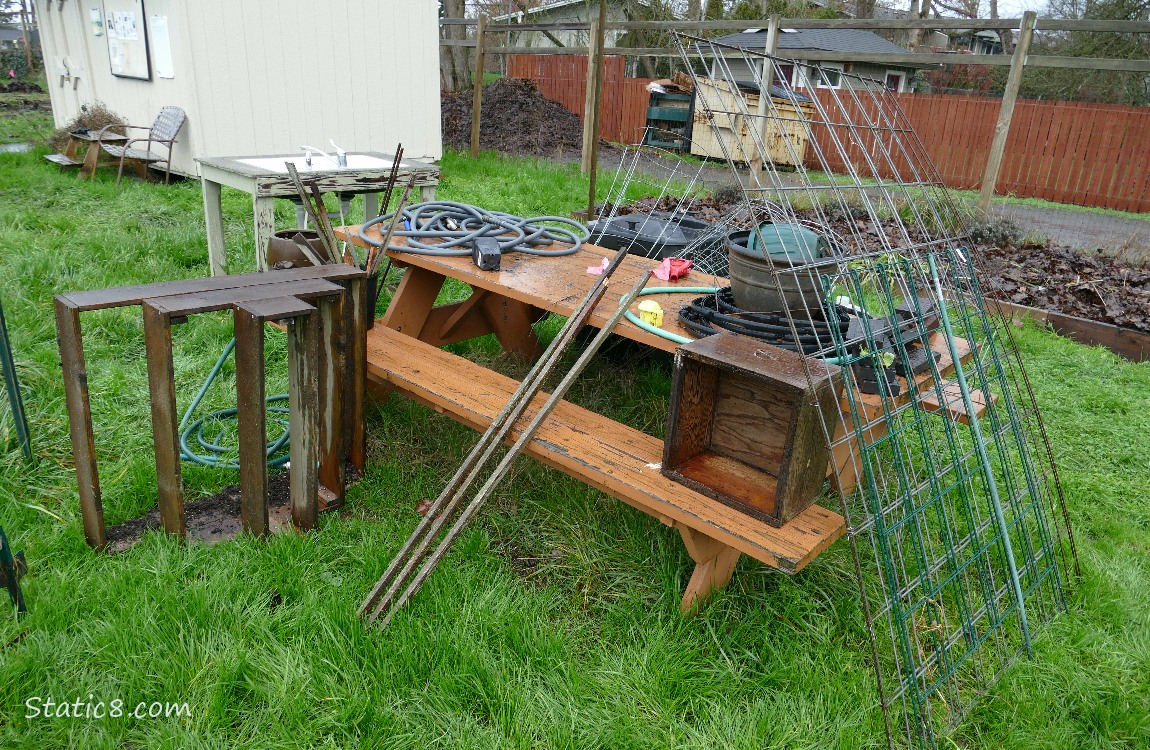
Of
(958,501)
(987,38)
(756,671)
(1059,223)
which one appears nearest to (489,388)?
(756,671)

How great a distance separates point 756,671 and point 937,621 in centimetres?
69

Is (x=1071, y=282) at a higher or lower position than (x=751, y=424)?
lower

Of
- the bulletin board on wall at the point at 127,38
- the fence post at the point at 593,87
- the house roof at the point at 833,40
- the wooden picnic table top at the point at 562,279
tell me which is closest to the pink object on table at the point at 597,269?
the wooden picnic table top at the point at 562,279

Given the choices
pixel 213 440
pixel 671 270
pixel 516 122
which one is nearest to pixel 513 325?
pixel 671 270

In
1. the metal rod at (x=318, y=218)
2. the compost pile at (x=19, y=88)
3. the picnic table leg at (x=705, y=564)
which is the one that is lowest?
the picnic table leg at (x=705, y=564)

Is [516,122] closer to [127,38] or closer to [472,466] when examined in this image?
[127,38]

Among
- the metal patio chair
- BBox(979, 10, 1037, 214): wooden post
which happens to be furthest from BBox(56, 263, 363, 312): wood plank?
the metal patio chair

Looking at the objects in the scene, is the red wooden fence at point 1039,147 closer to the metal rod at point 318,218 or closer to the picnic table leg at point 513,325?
the picnic table leg at point 513,325

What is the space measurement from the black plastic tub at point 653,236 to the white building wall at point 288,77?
18.5 ft

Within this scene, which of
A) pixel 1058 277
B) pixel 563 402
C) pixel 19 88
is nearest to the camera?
pixel 563 402

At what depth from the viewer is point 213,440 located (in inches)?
132

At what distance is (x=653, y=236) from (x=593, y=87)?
167 inches

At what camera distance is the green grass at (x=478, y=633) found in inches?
78.6

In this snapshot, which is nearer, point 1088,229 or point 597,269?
point 597,269
